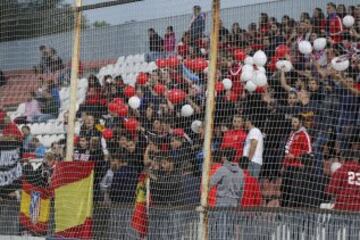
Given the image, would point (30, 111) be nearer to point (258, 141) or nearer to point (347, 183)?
point (258, 141)

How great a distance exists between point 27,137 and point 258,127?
476 centimetres

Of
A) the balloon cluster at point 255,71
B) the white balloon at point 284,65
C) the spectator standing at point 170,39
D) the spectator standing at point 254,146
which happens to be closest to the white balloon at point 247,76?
the balloon cluster at point 255,71

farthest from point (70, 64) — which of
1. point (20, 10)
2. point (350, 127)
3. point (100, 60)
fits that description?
point (350, 127)

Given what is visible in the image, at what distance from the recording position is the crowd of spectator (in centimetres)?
994

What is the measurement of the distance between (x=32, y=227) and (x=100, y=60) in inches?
86.9

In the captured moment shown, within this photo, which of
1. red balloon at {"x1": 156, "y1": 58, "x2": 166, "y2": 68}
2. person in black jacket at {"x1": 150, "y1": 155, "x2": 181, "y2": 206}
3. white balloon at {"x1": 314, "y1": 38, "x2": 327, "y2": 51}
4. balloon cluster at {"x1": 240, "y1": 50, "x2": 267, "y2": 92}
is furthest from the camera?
red balloon at {"x1": 156, "y1": 58, "x2": 166, "y2": 68}

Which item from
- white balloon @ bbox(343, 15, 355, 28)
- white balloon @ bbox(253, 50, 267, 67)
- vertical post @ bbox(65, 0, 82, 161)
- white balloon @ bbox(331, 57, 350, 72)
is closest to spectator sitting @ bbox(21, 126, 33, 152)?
vertical post @ bbox(65, 0, 82, 161)

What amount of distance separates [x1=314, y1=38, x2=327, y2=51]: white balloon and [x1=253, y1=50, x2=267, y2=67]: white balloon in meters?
0.56

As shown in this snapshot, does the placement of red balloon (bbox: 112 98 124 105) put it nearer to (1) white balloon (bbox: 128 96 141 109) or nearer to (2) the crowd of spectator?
(1) white balloon (bbox: 128 96 141 109)

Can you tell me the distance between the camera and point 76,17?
1165 centimetres

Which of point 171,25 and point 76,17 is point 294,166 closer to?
point 171,25

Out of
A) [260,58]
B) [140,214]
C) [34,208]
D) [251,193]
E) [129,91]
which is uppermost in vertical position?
[260,58]

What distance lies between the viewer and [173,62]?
10828 mm

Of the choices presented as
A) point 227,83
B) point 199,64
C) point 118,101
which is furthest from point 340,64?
point 118,101
